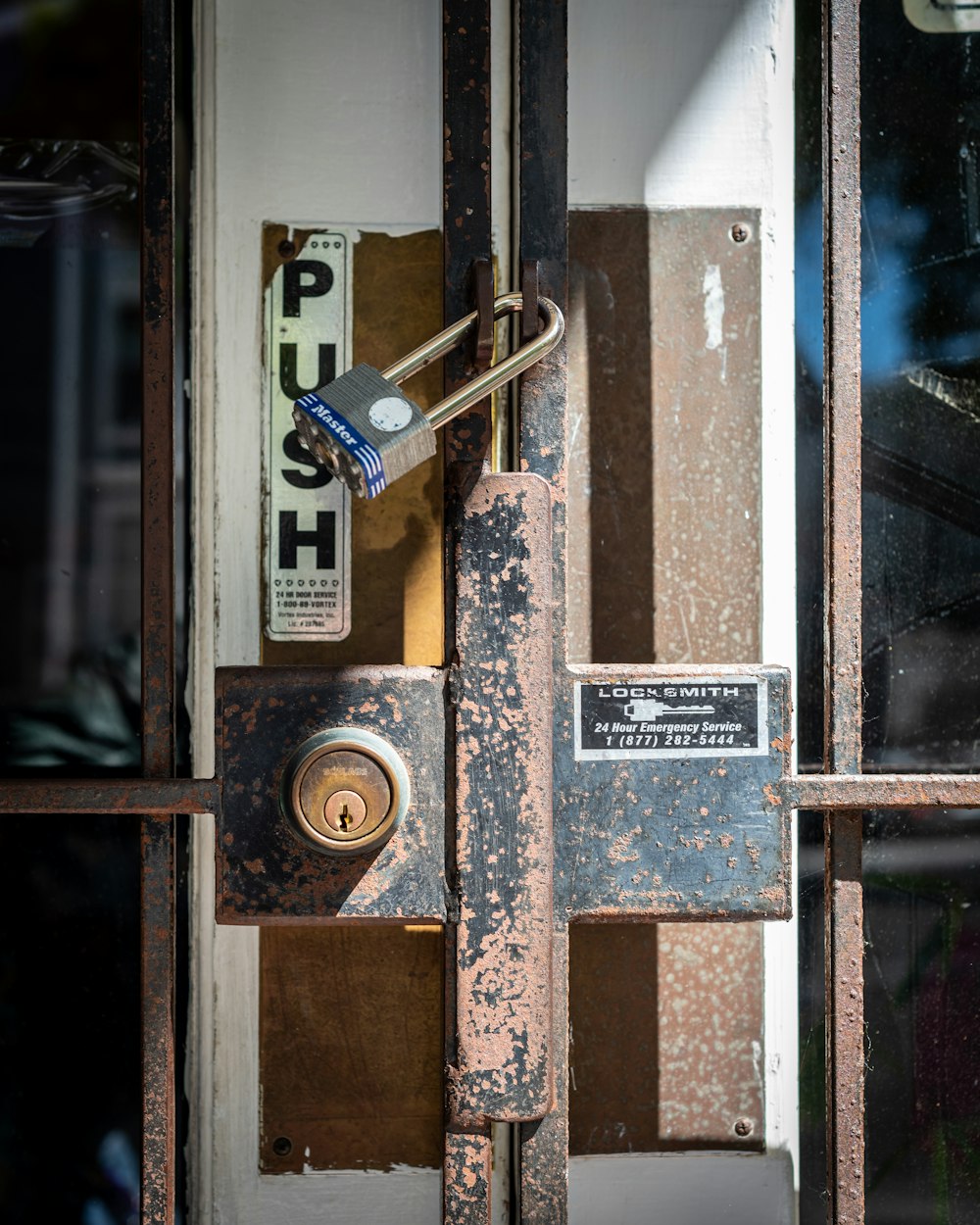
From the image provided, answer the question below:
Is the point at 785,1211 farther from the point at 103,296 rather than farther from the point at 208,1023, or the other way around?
the point at 103,296

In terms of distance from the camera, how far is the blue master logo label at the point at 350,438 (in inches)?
24.1

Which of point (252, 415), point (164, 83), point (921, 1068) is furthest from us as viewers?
point (921, 1068)

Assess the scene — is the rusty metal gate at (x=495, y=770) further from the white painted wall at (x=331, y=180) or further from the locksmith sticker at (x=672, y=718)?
the white painted wall at (x=331, y=180)

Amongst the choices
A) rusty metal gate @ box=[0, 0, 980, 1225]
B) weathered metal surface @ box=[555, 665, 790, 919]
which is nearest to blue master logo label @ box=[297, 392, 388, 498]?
rusty metal gate @ box=[0, 0, 980, 1225]

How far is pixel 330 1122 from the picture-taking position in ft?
3.37

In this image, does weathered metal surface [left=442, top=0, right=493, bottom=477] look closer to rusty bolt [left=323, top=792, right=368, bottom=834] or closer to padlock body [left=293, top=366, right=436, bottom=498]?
padlock body [left=293, top=366, right=436, bottom=498]

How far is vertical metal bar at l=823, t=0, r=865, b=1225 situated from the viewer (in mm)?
782

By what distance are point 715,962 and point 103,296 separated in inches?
41.6

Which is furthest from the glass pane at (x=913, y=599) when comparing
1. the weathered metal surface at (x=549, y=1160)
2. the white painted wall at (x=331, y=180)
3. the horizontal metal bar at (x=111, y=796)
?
the horizontal metal bar at (x=111, y=796)

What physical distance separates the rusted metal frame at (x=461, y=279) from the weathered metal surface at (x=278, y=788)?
0.02 m

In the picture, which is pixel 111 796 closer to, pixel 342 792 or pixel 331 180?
pixel 342 792

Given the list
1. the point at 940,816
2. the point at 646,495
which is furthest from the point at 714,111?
the point at 940,816

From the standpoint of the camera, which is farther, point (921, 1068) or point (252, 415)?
point (921, 1068)

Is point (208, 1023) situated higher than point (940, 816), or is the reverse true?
point (940, 816)
